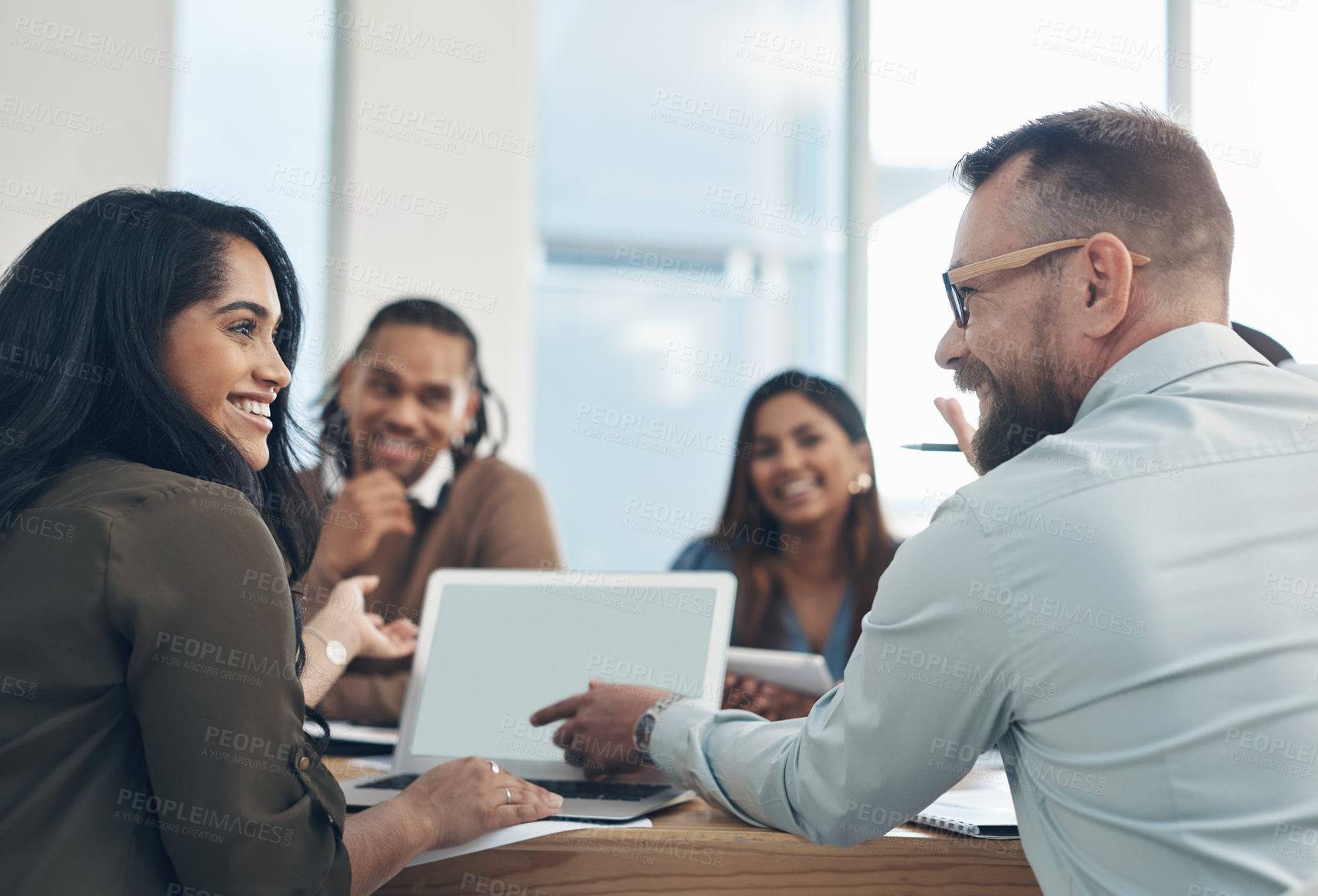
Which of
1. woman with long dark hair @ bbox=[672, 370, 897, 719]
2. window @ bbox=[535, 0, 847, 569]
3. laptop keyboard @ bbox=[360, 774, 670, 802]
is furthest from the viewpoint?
window @ bbox=[535, 0, 847, 569]

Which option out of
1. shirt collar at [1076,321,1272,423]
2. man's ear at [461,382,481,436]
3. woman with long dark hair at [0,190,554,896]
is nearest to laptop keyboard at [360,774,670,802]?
woman with long dark hair at [0,190,554,896]

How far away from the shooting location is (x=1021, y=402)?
100 cm

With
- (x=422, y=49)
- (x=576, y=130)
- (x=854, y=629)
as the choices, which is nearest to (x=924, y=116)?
(x=576, y=130)

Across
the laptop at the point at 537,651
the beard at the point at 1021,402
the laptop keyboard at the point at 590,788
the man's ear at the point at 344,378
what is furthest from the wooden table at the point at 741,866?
the man's ear at the point at 344,378

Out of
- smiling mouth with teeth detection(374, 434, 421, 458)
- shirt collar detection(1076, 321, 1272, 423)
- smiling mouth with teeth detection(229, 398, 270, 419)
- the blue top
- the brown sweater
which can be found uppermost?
shirt collar detection(1076, 321, 1272, 423)

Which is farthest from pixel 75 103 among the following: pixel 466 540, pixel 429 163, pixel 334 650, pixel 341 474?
pixel 334 650

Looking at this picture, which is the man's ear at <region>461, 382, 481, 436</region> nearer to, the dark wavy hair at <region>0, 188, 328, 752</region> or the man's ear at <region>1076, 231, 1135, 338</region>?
the dark wavy hair at <region>0, 188, 328, 752</region>

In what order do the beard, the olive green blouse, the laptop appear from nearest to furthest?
the olive green blouse, the beard, the laptop

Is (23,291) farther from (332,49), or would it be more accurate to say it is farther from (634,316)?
(634,316)

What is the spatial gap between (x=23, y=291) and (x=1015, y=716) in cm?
101

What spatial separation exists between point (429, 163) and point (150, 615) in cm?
285

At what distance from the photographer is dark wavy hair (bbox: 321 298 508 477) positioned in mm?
2297

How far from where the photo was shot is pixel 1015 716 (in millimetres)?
826

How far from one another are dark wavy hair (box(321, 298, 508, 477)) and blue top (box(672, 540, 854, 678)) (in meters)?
0.59
